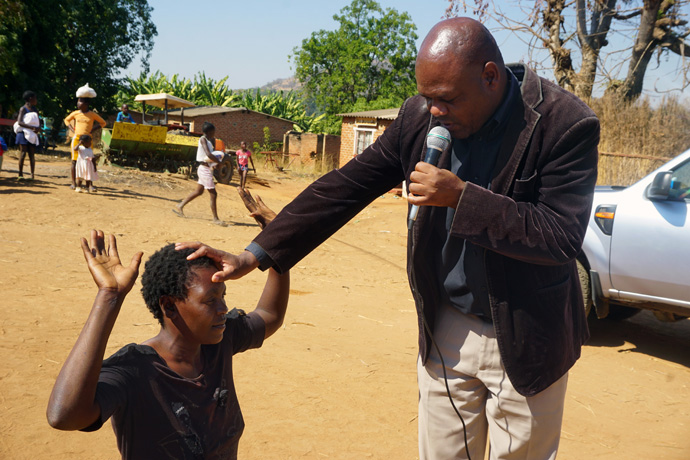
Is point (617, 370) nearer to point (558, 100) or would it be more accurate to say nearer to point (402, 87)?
point (558, 100)

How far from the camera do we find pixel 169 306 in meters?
2.30

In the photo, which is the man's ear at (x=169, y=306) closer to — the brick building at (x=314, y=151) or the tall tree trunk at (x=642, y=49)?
the tall tree trunk at (x=642, y=49)

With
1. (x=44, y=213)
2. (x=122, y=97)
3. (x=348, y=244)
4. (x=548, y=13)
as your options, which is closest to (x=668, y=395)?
(x=348, y=244)

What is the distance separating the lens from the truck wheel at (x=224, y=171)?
20.8 meters

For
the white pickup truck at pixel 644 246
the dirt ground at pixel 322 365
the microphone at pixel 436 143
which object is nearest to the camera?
the microphone at pixel 436 143

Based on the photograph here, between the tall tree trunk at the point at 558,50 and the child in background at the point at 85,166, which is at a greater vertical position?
the tall tree trunk at the point at 558,50

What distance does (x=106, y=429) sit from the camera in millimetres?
3656

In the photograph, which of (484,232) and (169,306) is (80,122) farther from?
(484,232)

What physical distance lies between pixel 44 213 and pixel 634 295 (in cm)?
858

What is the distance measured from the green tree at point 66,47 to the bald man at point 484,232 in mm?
14802

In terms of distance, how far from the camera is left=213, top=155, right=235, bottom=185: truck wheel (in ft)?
68.4

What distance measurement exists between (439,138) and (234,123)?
3324 cm

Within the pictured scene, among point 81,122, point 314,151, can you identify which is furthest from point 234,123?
point 81,122

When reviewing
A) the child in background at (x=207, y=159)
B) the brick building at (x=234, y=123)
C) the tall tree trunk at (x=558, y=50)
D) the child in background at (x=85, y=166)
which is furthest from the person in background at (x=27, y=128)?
the brick building at (x=234, y=123)
